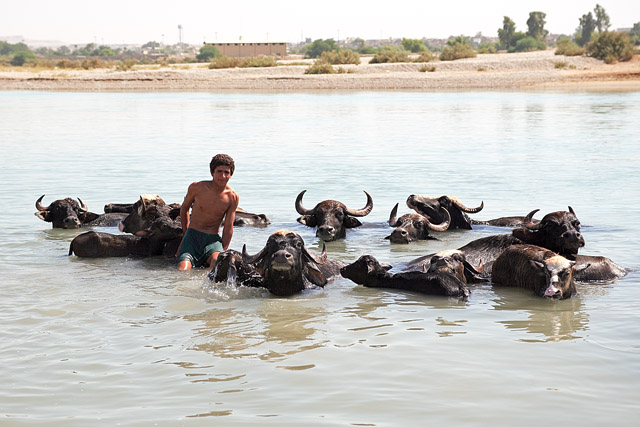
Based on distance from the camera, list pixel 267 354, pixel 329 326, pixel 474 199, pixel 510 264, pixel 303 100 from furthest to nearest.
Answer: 1. pixel 303 100
2. pixel 474 199
3. pixel 510 264
4. pixel 329 326
5. pixel 267 354

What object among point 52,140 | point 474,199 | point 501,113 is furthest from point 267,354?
point 501,113

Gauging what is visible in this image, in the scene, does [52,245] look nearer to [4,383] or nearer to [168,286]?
[168,286]

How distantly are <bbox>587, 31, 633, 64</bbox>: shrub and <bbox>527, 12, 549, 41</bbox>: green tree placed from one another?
49427 millimetres

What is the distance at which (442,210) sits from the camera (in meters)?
11.1

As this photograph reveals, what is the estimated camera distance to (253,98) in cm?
4359

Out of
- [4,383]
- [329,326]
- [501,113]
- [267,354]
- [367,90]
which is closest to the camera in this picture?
[4,383]

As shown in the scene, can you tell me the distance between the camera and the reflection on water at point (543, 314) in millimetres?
6552

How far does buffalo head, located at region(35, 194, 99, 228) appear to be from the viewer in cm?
1102

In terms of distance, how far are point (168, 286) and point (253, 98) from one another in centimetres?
3616

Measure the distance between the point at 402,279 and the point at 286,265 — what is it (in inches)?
47.7

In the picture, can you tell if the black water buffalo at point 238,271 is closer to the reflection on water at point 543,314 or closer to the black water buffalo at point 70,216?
the reflection on water at point 543,314

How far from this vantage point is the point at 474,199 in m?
13.9

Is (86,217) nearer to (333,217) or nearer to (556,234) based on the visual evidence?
(333,217)

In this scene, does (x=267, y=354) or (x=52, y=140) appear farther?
(x=52, y=140)
